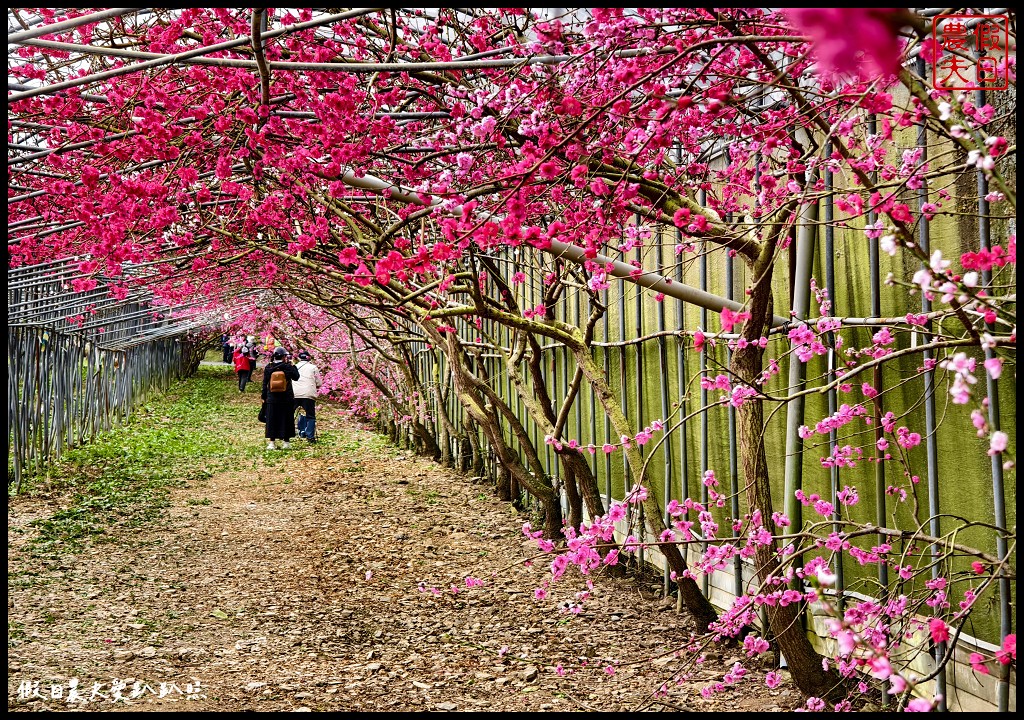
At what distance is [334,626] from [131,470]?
6654mm

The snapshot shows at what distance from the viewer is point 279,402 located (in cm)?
1229

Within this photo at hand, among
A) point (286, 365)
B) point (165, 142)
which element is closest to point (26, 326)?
point (286, 365)

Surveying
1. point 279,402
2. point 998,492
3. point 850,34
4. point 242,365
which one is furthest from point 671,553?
point 242,365

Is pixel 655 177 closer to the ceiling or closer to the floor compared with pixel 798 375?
closer to the ceiling

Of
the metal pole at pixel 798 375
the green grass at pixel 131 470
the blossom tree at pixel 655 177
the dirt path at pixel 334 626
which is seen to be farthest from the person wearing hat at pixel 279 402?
the metal pole at pixel 798 375

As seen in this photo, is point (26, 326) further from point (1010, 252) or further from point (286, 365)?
point (1010, 252)

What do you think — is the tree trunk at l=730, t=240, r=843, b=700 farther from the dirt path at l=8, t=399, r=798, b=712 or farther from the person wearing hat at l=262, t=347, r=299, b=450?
the person wearing hat at l=262, t=347, r=299, b=450

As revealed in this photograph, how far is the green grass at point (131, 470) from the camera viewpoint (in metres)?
7.16

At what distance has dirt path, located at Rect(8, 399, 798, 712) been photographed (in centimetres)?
369

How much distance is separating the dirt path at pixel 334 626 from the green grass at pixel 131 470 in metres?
0.33

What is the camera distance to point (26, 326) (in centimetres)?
890

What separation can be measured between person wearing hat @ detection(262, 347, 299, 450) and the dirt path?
4.67m

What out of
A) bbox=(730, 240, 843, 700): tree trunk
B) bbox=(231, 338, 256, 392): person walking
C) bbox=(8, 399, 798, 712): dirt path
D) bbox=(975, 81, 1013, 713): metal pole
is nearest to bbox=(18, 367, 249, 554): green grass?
bbox=(8, 399, 798, 712): dirt path

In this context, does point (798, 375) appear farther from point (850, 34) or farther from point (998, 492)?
point (850, 34)
